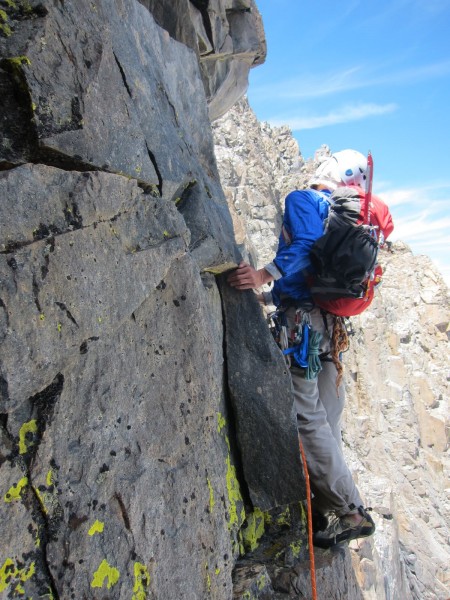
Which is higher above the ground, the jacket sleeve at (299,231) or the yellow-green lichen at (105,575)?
the jacket sleeve at (299,231)

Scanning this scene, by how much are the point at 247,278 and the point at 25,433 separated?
11.4ft

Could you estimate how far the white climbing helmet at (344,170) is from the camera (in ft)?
21.7

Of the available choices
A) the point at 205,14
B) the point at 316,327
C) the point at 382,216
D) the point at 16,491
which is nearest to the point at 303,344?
the point at 316,327

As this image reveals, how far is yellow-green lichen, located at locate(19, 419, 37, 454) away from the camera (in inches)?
130

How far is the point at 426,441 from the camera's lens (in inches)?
1582

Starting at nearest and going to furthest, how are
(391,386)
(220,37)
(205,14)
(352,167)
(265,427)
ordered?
(265,427)
(352,167)
(205,14)
(220,37)
(391,386)

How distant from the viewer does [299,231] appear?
620 centimetres

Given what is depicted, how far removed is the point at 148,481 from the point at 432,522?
33.6 m

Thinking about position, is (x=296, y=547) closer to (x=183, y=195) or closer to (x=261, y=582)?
(x=261, y=582)

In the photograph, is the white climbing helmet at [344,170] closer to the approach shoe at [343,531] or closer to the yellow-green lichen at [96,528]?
the approach shoe at [343,531]

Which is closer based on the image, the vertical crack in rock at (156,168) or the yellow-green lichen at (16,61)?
the yellow-green lichen at (16,61)

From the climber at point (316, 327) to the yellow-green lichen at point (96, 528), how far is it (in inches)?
126

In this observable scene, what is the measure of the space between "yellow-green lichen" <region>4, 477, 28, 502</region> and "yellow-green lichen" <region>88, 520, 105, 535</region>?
0.62 metres

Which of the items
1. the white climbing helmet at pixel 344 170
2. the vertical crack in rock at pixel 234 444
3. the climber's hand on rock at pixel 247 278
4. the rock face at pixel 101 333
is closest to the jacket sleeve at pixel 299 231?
the climber's hand on rock at pixel 247 278
